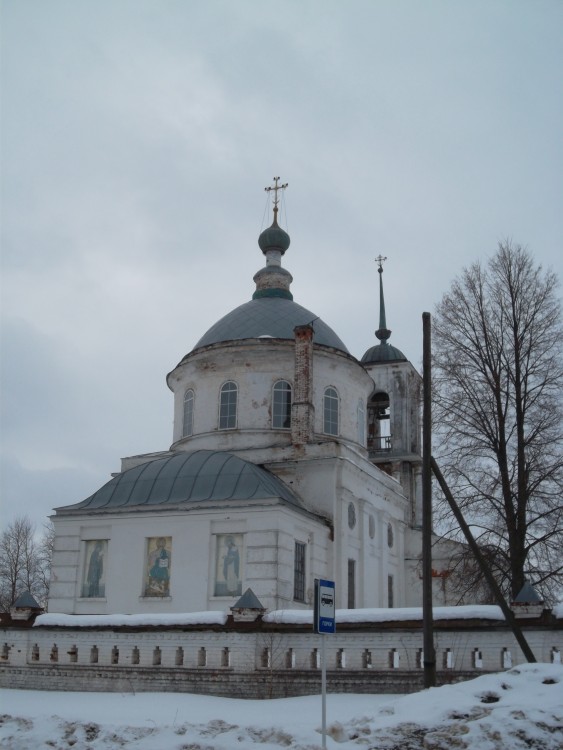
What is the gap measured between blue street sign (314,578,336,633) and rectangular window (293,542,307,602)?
1308cm

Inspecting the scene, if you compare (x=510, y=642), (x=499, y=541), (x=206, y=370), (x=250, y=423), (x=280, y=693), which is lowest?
(x=280, y=693)

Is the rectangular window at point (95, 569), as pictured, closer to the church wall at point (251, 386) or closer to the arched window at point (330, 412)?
the church wall at point (251, 386)

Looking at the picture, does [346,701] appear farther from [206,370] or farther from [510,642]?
[206,370]

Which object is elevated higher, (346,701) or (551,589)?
(551,589)

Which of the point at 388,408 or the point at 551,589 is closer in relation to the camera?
the point at 551,589

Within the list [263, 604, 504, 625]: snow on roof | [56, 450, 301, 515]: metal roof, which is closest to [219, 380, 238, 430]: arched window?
[56, 450, 301, 515]: metal roof

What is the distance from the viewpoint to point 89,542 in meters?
24.4

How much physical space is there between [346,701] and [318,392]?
661 inches

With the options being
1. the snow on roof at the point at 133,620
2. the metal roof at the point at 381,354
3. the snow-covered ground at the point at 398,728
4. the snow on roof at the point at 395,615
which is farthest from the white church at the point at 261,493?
the snow-covered ground at the point at 398,728

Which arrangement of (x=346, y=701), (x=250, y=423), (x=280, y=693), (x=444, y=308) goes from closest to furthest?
(x=346, y=701), (x=280, y=693), (x=444, y=308), (x=250, y=423)

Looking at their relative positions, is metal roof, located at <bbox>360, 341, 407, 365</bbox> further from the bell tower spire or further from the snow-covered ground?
the snow-covered ground

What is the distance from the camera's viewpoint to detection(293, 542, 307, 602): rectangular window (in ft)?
77.0

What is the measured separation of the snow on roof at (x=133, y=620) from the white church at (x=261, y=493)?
550 centimetres

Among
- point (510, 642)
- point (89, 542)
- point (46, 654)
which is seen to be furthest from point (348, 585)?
point (510, 642)
